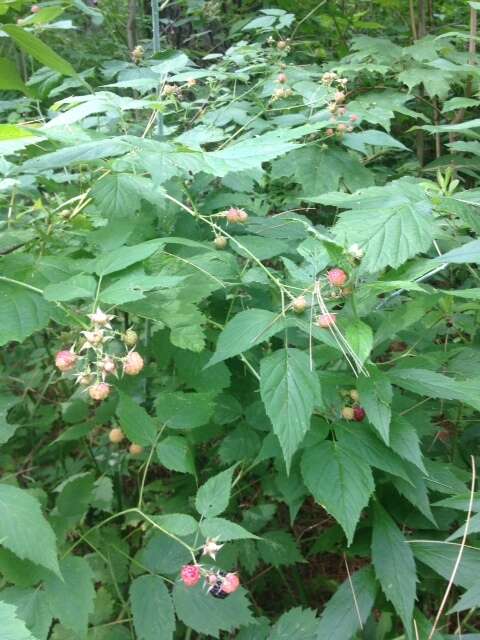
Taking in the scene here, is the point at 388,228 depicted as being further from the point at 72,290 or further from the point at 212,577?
the point at 212,577

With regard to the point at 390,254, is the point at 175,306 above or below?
below

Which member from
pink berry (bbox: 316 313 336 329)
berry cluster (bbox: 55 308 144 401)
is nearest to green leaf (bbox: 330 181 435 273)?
pink berry (bbox: 316 313 336 329)

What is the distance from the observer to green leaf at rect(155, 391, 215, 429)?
124 cm

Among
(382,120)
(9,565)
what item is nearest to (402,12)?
(382,120)

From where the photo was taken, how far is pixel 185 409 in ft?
4.12

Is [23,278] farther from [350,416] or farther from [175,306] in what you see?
[350,416]

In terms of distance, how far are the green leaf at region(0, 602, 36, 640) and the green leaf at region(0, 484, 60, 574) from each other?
219mm

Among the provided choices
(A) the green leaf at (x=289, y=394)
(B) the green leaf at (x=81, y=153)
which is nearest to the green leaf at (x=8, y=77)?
(B) the green leaf at (x=81, y=153)

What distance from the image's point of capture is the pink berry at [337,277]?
1.06 meters

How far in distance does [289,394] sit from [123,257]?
417 millimetres

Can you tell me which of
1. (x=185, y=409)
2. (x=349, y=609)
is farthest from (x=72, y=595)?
(x=349, y=609)

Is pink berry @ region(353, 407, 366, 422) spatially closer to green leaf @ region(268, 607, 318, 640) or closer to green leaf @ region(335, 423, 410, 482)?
green leaf @ region(335, 423, 410, 482)

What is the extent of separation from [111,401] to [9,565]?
549mm

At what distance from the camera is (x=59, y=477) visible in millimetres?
1949
